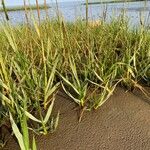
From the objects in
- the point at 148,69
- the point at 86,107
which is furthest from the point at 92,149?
the point at 148,69

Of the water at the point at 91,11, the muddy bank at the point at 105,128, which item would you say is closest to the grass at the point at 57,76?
the muddy bank at the point at 105,128

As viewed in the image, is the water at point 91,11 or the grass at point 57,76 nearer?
the grass at point 57,76

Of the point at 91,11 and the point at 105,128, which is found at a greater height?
the point at 91,11

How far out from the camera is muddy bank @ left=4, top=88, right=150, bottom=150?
1265 mm

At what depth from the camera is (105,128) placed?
1.36 m

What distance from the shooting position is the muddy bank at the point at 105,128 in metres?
1.26

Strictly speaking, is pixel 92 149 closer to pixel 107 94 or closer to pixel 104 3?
pixel 107 94

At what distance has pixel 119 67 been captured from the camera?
162cm

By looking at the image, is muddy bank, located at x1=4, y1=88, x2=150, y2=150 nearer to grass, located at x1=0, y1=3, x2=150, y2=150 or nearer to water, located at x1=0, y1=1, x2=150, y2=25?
grass, located at x1=0, y1=3, x2=150, y2=150

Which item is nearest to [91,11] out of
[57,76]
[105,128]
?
[57,76]

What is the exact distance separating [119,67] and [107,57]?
76 mm

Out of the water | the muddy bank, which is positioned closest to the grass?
the muddy bank

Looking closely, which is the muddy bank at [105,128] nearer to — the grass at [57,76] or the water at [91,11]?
the grass at [57,76]

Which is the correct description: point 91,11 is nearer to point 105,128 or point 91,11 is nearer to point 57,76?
point 57,76
